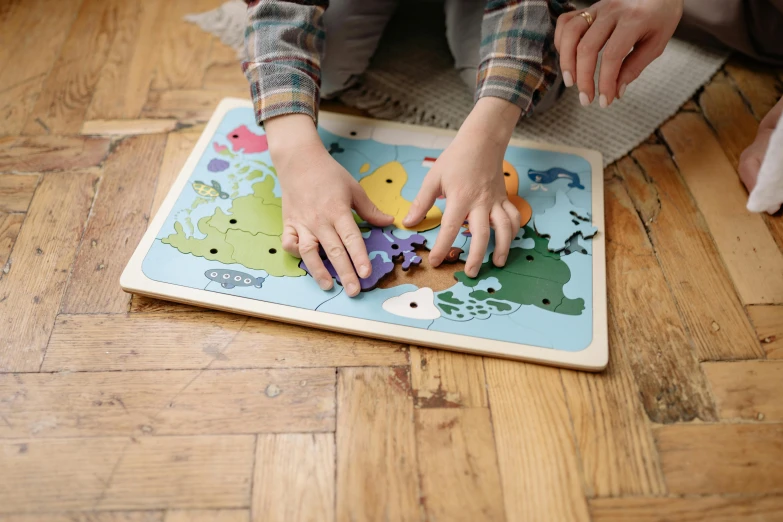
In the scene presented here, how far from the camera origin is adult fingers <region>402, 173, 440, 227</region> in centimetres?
76

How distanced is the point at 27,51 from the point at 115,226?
45 centimetres

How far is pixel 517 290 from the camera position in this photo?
0.72m

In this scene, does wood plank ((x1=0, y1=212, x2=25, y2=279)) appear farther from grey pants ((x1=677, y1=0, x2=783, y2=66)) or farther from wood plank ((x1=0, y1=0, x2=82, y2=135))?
grey pants ((x1=677, y1=0, x2=783, y2=66))

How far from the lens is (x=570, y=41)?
2.40ft

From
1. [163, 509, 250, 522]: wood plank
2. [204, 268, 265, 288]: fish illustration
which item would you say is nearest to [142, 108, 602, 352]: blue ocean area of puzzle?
[204, 268, 265, 288]: fish illustration

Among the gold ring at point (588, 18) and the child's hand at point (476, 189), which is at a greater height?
the gold ring at point (588, 18)

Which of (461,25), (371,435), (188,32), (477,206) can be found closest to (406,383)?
(371,435)

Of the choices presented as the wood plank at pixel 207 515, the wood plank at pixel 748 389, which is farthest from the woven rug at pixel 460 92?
the wood plank at pixel 207 515

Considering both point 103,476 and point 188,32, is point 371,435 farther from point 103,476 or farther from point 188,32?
point 188,32

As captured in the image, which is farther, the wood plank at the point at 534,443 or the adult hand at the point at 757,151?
the adult hand at the point at 757,151

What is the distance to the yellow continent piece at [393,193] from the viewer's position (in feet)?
2.60

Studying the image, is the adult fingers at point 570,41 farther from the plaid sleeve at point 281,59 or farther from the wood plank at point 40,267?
the wood plank at point 40,267

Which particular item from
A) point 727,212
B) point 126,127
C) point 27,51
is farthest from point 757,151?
point 27,51

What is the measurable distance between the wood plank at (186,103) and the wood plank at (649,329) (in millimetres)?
577
